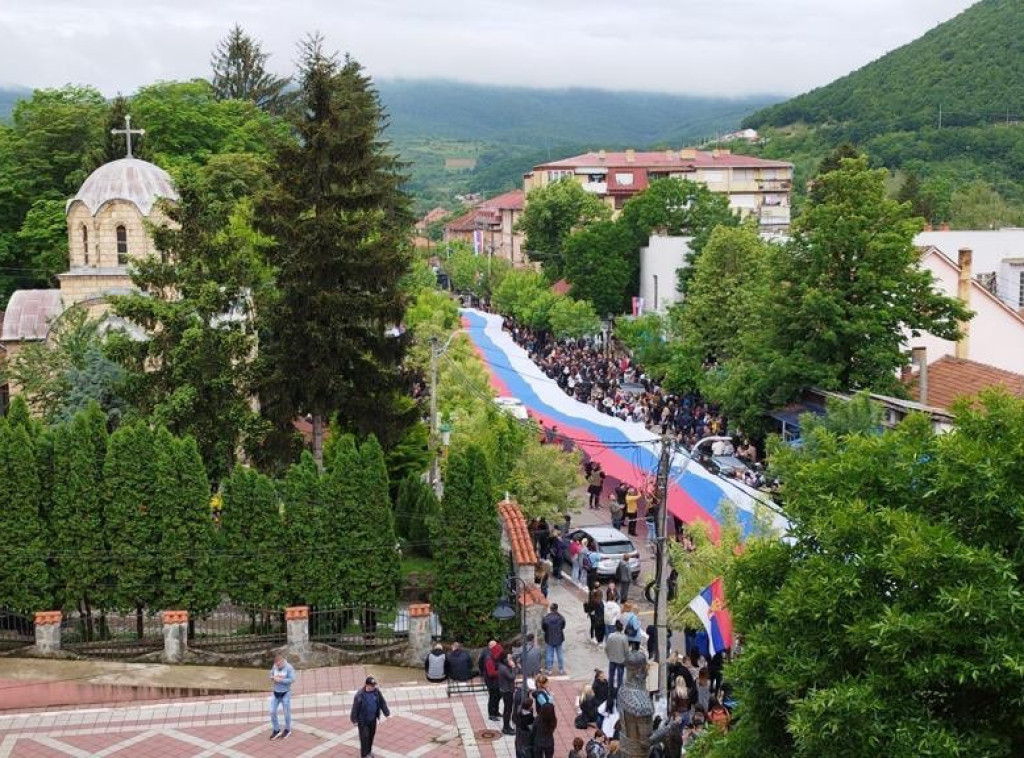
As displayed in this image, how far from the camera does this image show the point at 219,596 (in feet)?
69.2

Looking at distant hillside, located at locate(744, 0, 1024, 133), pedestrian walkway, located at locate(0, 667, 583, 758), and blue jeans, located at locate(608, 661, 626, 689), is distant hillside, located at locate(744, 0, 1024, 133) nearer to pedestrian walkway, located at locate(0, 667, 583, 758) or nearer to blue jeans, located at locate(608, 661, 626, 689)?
blue jeans, located at locate(608, 661, 626, 689)

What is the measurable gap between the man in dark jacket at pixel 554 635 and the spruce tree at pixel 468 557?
4.18 ft

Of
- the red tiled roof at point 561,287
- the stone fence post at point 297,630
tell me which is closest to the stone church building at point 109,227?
the stone fence post at point 297,630

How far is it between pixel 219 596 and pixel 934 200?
7288cm

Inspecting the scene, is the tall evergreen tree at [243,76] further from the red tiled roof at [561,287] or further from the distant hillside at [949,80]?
the distant hillside at [949,80]

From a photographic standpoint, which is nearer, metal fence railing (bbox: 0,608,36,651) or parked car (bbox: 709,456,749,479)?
metal fence railing (bbox: 0,608,36,651)

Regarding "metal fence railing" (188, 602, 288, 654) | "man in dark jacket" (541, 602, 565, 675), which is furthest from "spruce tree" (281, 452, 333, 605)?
"man in dark jacket" (541, 602, 565, 675)

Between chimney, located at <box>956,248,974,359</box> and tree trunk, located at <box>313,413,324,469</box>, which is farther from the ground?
chimney, located at <box>956,248,974,359</box>

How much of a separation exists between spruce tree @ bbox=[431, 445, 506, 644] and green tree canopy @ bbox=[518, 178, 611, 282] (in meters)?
60.8

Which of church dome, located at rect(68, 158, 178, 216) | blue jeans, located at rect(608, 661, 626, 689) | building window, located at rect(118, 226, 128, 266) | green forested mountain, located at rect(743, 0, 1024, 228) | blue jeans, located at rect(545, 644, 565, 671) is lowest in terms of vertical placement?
blue jeans, located at rect(545, 644, 565, 671)

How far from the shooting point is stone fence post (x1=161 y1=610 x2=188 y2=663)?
20.6 meters

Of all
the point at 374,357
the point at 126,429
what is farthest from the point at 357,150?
the point at 126,429

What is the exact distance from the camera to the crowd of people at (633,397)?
34.3 metres

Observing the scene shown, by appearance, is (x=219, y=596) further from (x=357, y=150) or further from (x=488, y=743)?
(x=357, y=150)
